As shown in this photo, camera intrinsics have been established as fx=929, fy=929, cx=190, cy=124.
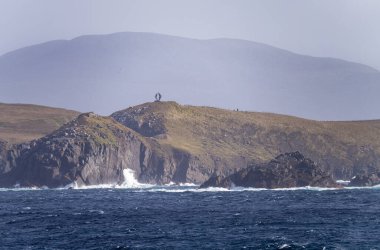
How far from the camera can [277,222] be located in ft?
408

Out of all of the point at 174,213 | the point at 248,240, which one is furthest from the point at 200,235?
the point at 174,213

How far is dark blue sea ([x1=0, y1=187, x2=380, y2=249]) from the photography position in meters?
103

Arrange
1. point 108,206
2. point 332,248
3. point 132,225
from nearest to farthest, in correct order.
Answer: point 332,248 → point 132,225 → point 108,206

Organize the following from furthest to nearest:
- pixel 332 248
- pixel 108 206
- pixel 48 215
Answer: pixel 108 206 < pixel 48 215 < pixel 332 248

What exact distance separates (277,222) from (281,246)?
25828 mm

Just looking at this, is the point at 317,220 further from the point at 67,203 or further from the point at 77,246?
the point at 67,203

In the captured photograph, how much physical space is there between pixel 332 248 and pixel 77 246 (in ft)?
89.8

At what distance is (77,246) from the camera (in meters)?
101

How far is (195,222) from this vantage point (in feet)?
411

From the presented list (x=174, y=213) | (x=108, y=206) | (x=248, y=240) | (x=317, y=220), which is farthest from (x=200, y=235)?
(x=108, y=206)

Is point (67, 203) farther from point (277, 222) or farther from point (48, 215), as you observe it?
point (277, 222)

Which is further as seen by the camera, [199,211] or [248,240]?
[199,211]

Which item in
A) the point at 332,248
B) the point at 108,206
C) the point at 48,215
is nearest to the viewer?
the point at 332,248

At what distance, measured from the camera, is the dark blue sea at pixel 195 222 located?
102625mm
